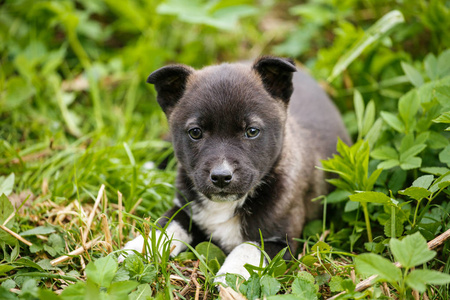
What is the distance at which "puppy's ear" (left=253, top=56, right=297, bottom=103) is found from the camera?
323 centimetres

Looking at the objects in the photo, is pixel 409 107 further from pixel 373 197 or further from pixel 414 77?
pixel 373 197

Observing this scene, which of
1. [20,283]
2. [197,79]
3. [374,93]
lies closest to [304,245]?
[197,79]

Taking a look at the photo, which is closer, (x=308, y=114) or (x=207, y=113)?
(x=207, y=113)

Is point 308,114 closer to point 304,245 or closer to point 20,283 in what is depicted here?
point 304,245

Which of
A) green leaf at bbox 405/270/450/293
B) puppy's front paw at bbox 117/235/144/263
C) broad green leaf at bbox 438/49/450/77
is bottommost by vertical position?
puppy's front paw at bbox 117/235/144/263

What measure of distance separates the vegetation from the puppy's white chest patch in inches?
8.0

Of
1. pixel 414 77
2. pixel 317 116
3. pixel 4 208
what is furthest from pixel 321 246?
pixel 4 208

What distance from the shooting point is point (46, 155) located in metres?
4.19

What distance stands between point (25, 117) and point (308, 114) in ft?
10.2

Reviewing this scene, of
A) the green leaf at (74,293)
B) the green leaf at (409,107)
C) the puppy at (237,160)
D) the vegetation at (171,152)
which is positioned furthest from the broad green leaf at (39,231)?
the green leaf at (409,107)

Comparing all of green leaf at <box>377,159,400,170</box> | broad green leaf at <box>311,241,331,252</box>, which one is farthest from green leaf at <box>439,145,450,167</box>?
broad green leaf at <box>311,241,331,252</box>

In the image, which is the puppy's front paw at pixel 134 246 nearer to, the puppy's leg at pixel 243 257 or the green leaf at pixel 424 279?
the puppy's leg at pixel 243 257

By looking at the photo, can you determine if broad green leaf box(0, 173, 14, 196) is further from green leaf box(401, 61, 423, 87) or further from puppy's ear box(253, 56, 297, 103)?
green leaf box(401, 61, 423, 87)

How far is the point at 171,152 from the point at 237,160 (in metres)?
1.73
